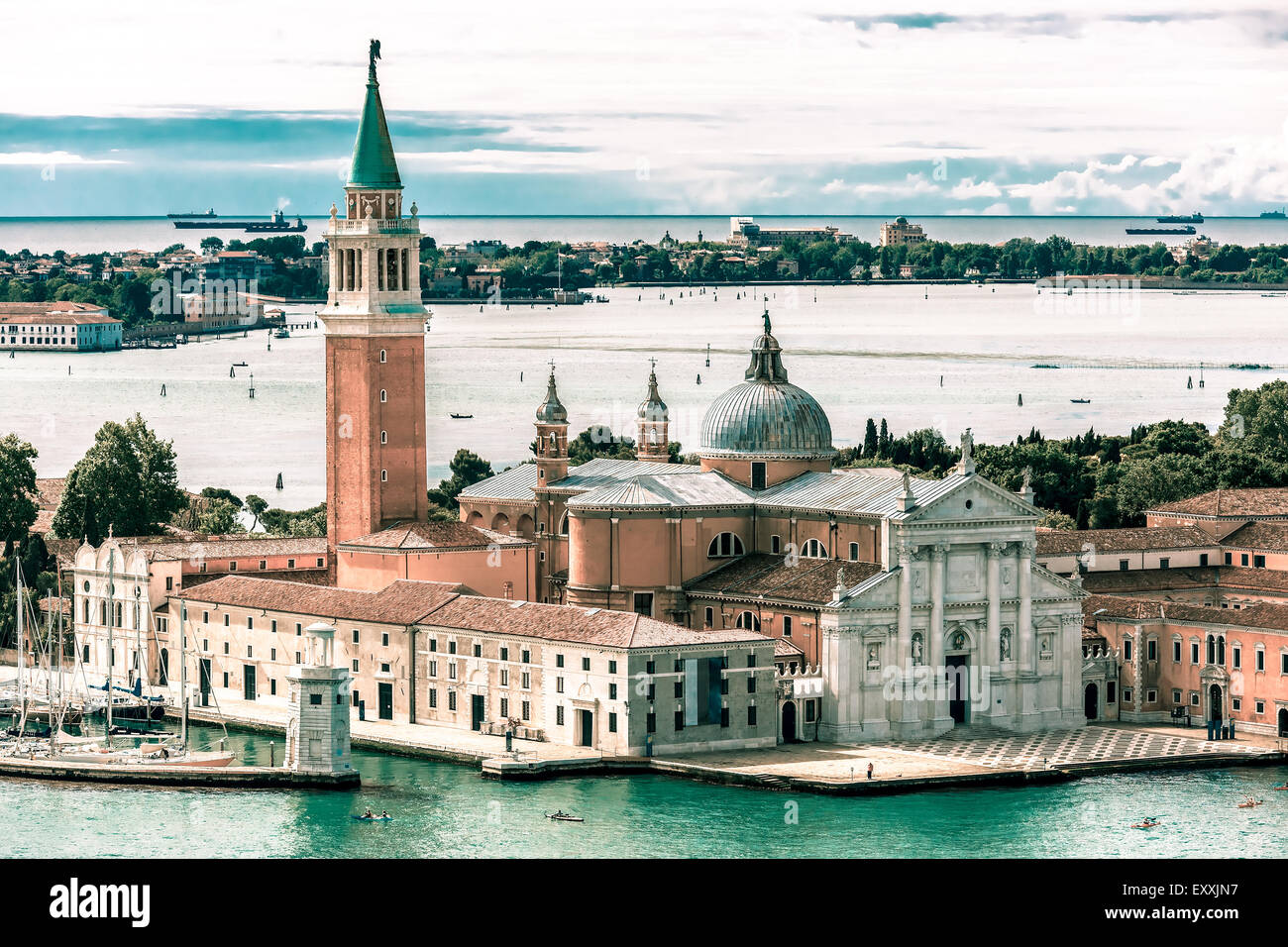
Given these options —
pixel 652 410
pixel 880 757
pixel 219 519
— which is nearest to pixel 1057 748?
pixel 880 757

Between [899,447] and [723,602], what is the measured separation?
103ft

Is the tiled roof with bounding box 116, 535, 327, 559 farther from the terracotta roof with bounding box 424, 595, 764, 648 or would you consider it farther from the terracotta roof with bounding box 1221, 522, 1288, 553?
the terracotta roof with bounding box 1221, 522, 1288, 553

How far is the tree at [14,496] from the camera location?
6756 cm

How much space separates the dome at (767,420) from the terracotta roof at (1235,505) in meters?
9.06

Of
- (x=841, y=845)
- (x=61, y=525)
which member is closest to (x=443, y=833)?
(x=841, y=845)

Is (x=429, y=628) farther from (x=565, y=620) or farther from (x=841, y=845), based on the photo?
(x=841, y=845)

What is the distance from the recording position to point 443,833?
41906 millimetres

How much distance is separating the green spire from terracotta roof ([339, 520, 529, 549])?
718 centimetres

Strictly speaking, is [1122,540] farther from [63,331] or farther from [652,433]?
[63,331]

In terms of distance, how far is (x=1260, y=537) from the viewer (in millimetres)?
57344

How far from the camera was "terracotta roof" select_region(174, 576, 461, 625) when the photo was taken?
51.9 meters

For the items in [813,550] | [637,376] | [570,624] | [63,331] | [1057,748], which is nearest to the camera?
[570,624]

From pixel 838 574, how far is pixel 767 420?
230 inches

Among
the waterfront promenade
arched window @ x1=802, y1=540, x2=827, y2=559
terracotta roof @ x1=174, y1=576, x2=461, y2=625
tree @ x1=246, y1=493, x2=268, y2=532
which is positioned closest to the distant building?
tree @ x1=246, y1=493, x2=268, y2=532
